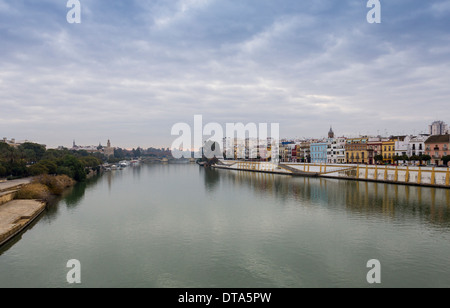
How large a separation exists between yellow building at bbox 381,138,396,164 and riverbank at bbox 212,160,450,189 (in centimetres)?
1238

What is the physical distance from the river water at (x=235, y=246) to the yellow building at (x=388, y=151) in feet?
114

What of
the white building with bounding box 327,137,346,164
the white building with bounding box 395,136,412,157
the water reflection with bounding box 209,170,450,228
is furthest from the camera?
the white building with bounding box 327,137,346,164

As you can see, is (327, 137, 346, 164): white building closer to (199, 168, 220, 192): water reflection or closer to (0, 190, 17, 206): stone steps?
(199, 168, 220, 192): water reflection

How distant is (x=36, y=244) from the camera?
1716 cm

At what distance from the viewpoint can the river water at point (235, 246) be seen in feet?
41.4

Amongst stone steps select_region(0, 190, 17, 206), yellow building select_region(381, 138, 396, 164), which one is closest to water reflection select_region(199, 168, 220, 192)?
stone steps select_region(0, 190, 17, 206)

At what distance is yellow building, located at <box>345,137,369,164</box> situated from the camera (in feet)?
214

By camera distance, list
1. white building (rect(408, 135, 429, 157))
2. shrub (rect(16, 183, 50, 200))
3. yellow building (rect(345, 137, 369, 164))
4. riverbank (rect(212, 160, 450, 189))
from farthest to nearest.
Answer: yellow building (rect(345, 137, 369, 164)) < white building (rect(408, 135, 429, 157)) < riverbank (rect(212, 160, 450, 189)) < shrub (rect(16, 183, 50, 200))

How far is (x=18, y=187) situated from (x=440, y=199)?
134 ft

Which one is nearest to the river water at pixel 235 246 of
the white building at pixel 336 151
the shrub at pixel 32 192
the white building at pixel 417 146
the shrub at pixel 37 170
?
the shrub at pixel 32 192

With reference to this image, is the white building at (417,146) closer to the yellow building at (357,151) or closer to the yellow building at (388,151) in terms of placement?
the yellow building at (388,151)

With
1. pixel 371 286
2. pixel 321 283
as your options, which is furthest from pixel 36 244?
pixel 371 286
